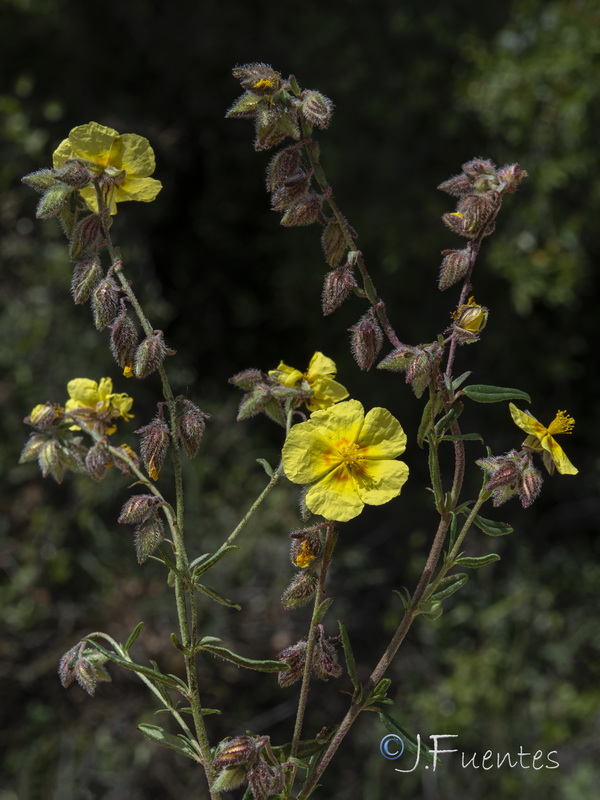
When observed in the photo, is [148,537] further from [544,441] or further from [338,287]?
[544,441]

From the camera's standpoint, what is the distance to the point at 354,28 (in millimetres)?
4664

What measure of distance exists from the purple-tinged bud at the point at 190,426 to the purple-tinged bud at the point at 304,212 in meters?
0.28

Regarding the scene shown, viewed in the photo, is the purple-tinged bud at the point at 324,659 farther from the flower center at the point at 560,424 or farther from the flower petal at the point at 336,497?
the flower center at the point at 560,424

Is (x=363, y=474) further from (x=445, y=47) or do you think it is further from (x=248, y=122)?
(x=248, y=122)

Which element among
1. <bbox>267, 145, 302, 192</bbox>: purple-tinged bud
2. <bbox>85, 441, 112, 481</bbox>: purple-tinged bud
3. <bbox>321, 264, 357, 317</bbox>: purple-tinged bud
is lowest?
<bbox>85, 441, 112, 481</bbox>: purple-tinged bud

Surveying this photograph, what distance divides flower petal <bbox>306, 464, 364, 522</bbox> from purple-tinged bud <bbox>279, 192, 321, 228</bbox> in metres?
0.34

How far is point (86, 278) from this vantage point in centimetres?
119

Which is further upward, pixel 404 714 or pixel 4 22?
pixel 4 22

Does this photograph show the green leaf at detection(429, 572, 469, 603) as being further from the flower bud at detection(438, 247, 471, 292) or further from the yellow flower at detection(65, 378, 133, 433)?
the yellow flower at detection(65, 378, 133, 433)

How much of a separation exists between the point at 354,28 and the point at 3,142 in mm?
1900

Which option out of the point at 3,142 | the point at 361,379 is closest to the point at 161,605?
the point at 361,379

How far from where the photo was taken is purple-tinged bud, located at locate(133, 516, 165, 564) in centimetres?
116

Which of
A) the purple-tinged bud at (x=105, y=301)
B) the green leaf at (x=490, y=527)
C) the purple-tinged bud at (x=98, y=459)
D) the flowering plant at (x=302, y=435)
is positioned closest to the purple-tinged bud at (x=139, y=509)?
the flowering plant at (x=302, y=435)

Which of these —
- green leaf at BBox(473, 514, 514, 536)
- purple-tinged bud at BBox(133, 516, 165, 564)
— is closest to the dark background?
purple-tinged bud at BBox(133, 516, 165, 564)
